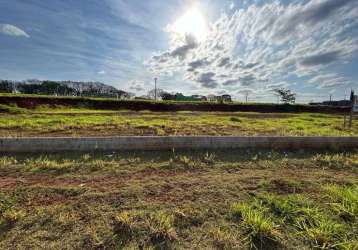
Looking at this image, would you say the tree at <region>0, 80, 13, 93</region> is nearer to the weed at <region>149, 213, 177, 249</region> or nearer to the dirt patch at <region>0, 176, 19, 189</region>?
the dirt patch at <region>0, 176, 19, 189</region>

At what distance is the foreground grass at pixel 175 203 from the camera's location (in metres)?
1.86

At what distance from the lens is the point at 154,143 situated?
4.31m

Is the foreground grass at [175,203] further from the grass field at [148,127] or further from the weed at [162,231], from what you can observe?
the grass field at [148,127]

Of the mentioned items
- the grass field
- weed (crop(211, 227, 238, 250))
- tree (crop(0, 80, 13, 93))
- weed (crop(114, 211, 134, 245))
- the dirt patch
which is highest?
tree (crop(0, 80, 13, 93))

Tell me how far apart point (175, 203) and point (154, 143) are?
2.00 m

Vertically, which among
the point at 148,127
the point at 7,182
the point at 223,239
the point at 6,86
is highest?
the point at 6,86

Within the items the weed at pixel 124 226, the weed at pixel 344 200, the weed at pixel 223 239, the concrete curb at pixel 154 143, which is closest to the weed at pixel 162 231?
the weed at pixel 124 226

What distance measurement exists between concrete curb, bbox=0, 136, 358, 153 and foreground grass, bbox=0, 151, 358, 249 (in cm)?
31

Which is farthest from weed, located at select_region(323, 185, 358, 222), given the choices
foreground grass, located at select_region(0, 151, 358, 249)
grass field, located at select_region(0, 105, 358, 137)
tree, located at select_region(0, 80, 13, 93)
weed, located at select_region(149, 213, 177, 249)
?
tree, located at select_region(0, 80, 13, 93)

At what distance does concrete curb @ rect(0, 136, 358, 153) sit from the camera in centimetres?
410

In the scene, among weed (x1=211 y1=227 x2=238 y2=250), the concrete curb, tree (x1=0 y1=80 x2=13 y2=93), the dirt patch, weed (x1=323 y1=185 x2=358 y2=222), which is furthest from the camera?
tree (x1=0 y1=80 x2=13 y2=93)

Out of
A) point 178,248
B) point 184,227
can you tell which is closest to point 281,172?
point 184,227

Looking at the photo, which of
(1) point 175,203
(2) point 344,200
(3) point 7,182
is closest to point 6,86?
(3) point 7,182

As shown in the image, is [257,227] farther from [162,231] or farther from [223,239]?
[162,231]
